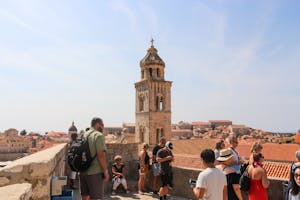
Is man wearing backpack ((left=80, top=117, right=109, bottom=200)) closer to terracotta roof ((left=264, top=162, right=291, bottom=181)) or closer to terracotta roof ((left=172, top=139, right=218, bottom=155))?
terracotta roof ((left=264, top=162, right=291, bottom=181))

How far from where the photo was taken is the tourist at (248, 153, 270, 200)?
448 centimetres

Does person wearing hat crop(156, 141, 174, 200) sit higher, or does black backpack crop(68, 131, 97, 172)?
black backpack crop(68, 131, 97, 172)

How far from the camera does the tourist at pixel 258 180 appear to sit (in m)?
4.48

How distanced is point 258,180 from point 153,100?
30.2 m

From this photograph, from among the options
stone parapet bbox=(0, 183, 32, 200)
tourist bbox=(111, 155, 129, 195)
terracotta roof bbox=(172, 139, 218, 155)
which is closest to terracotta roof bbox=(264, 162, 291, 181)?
terracotta roof bbox=(172, 139, 218, 155)

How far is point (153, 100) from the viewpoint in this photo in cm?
3462

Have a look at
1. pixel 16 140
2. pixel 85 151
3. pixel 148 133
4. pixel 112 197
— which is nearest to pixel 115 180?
pixel 112 197

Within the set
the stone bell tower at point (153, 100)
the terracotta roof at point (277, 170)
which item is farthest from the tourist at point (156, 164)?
the stone bell tower at point (153, 100)

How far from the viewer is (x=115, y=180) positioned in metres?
7.63

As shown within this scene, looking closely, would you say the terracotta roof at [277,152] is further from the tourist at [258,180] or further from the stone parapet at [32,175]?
the stone parapet at [32,175]

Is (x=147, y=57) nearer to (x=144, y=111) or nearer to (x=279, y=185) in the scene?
(x=144, y=111)

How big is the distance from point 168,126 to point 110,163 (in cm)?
2717

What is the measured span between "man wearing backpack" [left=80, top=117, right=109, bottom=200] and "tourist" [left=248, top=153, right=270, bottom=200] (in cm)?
238

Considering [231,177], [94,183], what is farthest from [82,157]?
[231,177]
